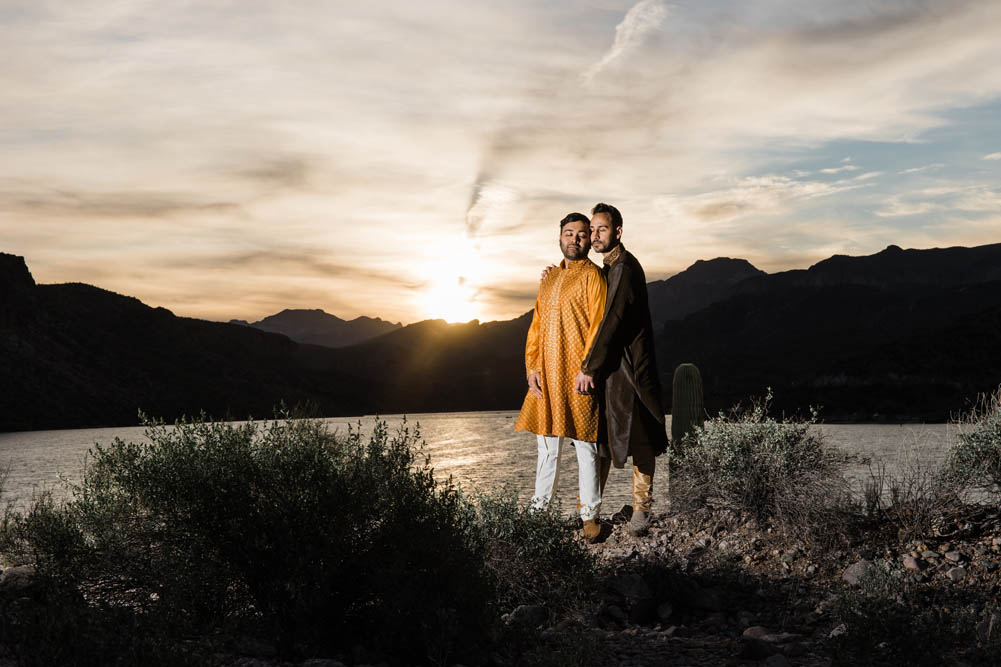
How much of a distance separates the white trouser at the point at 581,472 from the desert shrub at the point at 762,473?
2.91ft

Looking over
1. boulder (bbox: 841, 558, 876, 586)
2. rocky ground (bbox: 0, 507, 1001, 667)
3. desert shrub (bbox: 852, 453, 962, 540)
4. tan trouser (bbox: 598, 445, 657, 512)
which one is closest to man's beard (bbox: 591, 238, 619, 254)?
tan trouser (bbox: 598, 445, 657, 512)

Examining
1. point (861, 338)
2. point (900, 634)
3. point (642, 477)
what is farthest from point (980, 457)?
point (861, 338)

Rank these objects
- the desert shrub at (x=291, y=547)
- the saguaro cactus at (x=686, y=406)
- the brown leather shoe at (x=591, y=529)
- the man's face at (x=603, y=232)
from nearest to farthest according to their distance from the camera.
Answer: the desert shrub at (x=291, y=547) → the man's face at (x=603, y=232) → the brown leather shoe at (x=591, y=529) → the saguaro cactus at (x=686, y=406)

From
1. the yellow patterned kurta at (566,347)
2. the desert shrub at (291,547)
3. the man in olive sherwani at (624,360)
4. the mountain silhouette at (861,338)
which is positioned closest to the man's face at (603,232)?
the man in olive sherwani at (624,360)

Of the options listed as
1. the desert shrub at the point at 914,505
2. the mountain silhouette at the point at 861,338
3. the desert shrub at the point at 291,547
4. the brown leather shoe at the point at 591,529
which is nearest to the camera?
the desert shrub at the point at 291,547

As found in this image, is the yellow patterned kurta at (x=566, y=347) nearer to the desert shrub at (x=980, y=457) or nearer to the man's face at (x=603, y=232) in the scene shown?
the man's face at (x=603, y=232)

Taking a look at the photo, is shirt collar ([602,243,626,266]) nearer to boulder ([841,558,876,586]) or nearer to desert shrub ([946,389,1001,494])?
boulder ([841,558,876,586])

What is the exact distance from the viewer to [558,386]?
253 inches

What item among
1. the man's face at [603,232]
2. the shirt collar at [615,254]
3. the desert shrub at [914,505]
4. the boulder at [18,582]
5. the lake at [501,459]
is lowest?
the lake at [501,459]

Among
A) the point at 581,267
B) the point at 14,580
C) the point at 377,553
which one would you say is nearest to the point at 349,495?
the point at 377,553

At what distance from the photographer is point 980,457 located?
6.36 metres

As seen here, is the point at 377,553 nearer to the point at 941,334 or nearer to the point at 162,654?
the point at 162,654

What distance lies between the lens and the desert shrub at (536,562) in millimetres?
5168

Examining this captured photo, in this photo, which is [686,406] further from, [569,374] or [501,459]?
[501,459]
